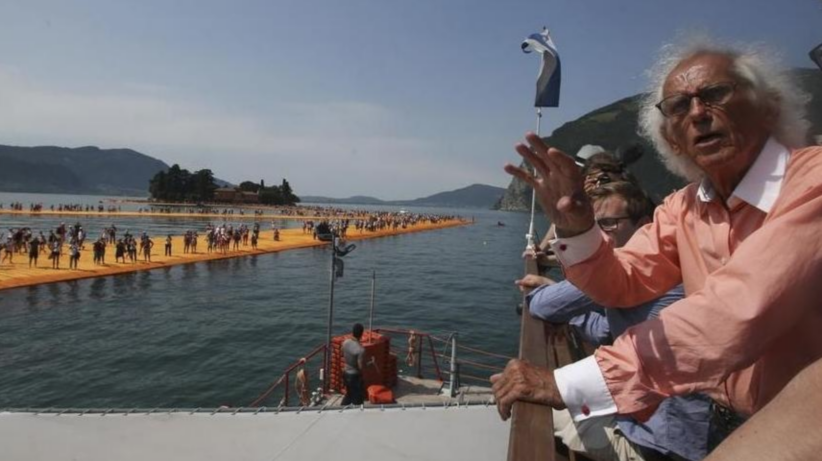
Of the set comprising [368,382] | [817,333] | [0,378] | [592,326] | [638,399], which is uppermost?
[817,333]

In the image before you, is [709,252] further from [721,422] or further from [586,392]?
[721,422]

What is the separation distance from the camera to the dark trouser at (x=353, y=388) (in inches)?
397

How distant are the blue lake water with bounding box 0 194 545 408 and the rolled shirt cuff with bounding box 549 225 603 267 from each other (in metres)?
13.8

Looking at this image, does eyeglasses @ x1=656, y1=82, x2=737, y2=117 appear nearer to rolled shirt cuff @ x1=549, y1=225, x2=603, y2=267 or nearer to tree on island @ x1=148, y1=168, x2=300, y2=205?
rolled shirt cuff @ x1=549, y1=225, x2=603, y2=267

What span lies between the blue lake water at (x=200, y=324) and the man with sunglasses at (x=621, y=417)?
41.6 ft

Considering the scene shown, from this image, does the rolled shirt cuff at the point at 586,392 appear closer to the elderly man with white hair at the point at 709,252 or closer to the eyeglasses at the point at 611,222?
the elderly man with white hair at the point at 709,252

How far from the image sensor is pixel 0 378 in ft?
49.2

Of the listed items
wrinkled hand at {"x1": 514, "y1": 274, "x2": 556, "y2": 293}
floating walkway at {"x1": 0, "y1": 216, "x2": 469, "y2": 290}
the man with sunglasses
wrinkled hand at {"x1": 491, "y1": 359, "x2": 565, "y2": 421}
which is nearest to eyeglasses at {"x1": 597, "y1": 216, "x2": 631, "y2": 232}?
the man with sunglasses

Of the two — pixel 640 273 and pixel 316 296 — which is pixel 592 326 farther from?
pixel 316 296

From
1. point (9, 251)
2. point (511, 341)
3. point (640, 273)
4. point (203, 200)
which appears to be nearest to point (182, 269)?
point (9, 251)

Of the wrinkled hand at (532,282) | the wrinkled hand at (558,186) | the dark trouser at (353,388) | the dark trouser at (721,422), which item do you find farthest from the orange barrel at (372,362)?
the wrinkled hand at (558,186)

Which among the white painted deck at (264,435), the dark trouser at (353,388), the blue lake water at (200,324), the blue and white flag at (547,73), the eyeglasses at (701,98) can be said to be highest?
the blue and white flag at (547,73)

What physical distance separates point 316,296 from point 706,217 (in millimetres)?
28643

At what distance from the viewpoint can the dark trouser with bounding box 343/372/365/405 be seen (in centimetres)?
1008
